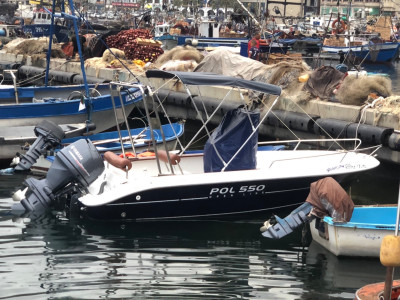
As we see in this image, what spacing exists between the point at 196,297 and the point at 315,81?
33.8 feet


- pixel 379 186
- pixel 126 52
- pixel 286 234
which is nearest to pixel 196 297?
pixel 286 234

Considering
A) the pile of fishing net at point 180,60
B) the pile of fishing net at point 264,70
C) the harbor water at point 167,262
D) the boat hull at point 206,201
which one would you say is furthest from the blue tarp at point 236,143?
the pile of fishing net at point 180,60

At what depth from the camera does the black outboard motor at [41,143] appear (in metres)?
15.5

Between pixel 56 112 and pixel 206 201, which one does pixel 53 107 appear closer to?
pixel 56 112

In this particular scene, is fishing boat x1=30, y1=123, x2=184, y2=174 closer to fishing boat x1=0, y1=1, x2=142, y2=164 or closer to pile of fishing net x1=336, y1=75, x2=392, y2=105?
fishing boat x1=0, y1=1, x2=142, y2=164

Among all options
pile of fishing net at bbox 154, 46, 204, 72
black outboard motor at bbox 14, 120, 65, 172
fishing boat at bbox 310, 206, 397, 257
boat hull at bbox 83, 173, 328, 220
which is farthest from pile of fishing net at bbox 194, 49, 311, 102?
fishing boat at bbox 310, 206, 397, 257

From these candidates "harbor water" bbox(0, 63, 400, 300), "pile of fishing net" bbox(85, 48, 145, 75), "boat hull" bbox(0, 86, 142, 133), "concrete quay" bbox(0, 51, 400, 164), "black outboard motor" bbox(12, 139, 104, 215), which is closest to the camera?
"harbor water" bbox(0, 63, 400, 300)

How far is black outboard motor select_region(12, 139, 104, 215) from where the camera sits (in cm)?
1291

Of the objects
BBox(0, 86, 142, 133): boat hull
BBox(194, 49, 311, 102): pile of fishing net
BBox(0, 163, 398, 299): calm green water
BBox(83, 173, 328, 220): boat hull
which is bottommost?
BBox(0, 163, 398, 299): calm green water

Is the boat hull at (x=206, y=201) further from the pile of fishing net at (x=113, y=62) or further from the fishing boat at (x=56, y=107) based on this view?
the pile of fishing net at (x=113, y=62)

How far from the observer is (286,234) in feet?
37.6

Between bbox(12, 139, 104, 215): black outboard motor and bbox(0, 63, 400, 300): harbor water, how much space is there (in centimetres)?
40

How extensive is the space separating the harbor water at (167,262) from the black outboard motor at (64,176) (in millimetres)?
402

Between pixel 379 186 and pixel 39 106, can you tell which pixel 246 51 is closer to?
pixel 39 106
